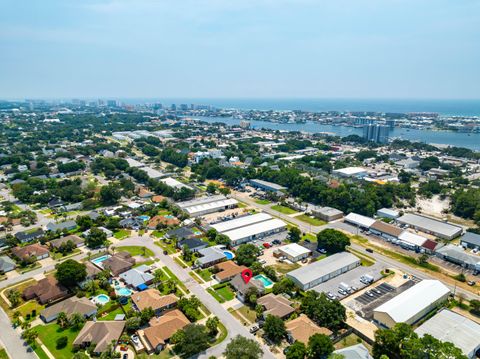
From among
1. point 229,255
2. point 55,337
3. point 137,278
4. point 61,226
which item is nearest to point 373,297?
point 229,255

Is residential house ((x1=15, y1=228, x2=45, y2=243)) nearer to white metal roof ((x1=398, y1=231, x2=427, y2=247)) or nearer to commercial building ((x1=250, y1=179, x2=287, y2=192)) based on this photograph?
commercial building ((x1=250, y1=179, x2=287, y2=192))

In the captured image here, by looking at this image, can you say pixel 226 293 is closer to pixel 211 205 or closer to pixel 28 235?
pixel 211 205

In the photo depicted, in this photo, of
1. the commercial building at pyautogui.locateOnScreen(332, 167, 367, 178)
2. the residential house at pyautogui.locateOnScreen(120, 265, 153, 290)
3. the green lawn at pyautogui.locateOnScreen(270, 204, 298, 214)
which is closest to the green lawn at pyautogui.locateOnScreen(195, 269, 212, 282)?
the residential house at pyautogui.locateOnScreen(120, 265, 153, 290)

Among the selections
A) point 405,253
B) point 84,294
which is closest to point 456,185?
point 405,253

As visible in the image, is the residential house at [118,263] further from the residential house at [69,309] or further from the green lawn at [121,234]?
the green lawn at [121,234]

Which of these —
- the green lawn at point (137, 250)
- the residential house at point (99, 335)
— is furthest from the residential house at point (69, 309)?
the green lawn at point (137, 250)

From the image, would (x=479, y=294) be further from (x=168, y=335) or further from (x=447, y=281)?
(x=168, y=335)
